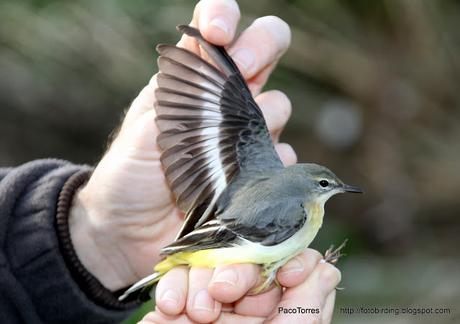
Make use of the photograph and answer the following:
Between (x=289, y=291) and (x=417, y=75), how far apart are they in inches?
175

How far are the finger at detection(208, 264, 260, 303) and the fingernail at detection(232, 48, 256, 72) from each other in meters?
0.99

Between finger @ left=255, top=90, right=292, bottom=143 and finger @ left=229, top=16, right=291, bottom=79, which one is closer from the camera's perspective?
finger @ left=229, top=16, right=291, bottom=79

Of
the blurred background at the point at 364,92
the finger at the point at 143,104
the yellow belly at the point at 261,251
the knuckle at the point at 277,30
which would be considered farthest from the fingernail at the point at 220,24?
the blurred background at the point at 364,92

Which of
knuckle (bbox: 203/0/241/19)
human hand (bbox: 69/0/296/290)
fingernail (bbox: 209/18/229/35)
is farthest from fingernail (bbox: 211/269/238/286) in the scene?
knuckle (bbox: 203/0/241/19)

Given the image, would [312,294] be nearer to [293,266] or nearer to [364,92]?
[293,266]

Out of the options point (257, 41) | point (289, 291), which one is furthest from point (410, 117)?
point (289, 291)

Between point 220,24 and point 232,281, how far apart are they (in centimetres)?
108

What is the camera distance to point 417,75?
7254mm

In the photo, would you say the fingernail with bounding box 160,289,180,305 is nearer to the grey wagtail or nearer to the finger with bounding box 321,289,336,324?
the grey wagtail

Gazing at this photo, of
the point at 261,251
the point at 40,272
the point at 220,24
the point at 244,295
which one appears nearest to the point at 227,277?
the point at 261,251

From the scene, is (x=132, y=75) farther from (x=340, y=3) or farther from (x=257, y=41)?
(x=257, y=41)

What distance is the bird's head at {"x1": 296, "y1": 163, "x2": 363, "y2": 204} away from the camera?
323 centimetres

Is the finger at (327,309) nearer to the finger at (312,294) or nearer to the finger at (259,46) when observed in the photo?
the finger at (312,294)

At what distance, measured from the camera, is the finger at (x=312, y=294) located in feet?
10.3
